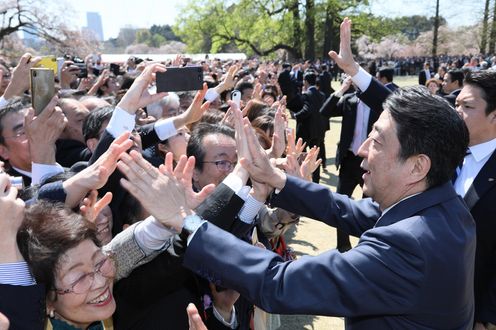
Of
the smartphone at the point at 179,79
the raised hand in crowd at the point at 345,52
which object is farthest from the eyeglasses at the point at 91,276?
the raised hand in crowd at the point at 345,52

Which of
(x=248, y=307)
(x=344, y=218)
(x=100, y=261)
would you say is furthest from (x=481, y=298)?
(x=100, y=261)

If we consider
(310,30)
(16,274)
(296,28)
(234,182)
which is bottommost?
(16,274)

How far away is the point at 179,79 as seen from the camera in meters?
2.85

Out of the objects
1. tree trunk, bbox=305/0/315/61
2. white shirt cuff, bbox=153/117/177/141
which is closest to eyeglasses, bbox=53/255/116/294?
white shirt cuff, bbox=153/117/177/141

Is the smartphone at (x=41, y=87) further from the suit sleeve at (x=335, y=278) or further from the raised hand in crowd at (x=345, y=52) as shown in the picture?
the raised hand in crowd at (x=345, y=52)

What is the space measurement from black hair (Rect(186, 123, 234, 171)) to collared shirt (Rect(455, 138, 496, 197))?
1459 mm

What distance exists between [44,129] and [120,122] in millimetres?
388

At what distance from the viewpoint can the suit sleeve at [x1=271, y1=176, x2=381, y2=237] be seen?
2256mm

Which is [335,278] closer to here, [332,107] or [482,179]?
[482,179]

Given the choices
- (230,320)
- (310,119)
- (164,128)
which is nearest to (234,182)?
(230,320)

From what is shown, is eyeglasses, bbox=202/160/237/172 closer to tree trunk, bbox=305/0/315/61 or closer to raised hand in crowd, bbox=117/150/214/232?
raised hand in crowd, bbox=117/150/214/232

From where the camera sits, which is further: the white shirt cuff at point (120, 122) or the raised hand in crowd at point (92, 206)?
the white shirt cuff at point (120, 122)

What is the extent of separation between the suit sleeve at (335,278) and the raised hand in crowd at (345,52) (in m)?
2.07

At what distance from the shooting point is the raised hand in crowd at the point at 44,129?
7.82 feet
